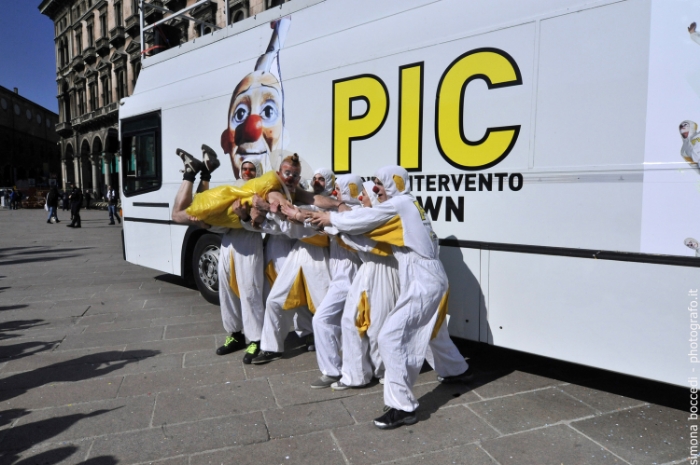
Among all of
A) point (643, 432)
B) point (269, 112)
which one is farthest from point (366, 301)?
point (269, 112)

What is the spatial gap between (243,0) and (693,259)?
1120 inches

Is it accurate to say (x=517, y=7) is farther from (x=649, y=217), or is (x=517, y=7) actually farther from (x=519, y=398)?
(x=519, y=398)

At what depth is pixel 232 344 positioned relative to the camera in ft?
15.5

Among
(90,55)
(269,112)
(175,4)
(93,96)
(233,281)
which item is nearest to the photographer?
(233,281)

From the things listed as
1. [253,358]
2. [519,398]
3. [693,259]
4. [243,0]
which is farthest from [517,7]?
[243,0]

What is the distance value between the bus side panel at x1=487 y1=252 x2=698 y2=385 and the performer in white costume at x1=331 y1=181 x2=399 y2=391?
80 cm

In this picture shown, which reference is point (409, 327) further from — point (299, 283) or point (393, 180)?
point (299, 283)

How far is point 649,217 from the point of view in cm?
302

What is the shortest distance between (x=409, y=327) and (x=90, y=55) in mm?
54540

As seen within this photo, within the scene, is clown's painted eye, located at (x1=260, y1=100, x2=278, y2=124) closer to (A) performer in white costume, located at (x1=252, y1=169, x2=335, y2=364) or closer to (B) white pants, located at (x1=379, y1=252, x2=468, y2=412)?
(A) performer in white costume, located at (x1=252, y1=169, x2=335, y2=364)

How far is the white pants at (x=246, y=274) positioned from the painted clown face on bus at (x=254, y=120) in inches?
46.0

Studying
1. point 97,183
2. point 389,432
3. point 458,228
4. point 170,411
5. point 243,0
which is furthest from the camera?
point 97,183

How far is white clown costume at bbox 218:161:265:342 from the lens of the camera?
449 cm

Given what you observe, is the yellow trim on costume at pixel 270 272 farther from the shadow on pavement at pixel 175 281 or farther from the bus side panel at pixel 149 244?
the shadow on pavement at pixel 175 281
